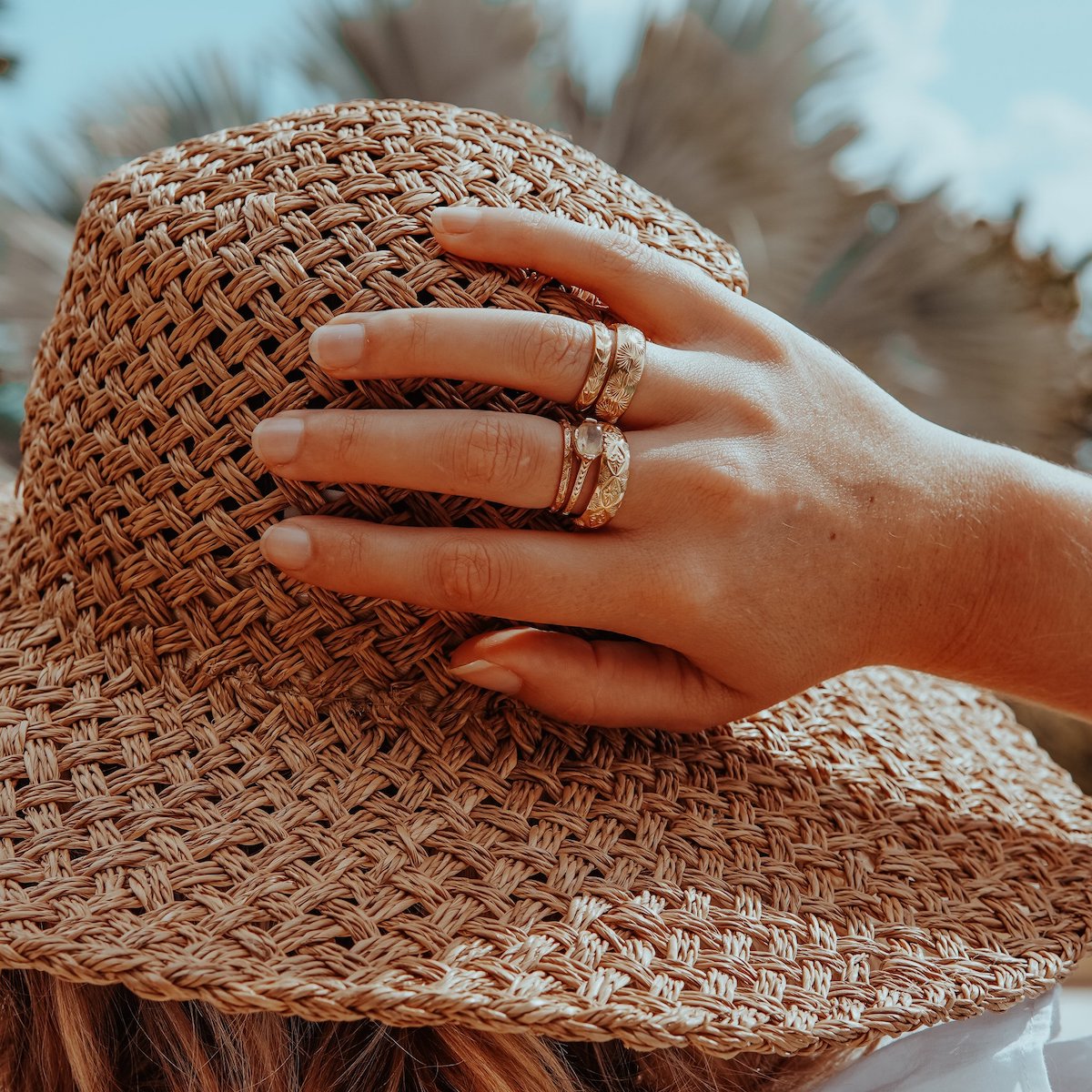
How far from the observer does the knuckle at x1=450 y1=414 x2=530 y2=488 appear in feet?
2.76

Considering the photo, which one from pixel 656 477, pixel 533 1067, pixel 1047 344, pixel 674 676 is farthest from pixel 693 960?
pixel 1047 344

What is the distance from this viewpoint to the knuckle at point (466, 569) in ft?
2.82

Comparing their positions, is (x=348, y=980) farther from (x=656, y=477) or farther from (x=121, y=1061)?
(x=656, y=477)

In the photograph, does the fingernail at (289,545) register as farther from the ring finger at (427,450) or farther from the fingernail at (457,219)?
the fingernail at (457,219)

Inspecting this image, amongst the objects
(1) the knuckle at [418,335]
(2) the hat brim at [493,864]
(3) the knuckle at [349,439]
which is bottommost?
(2) the hat brim at [493,864]

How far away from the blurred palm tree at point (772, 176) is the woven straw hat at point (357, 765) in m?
2.63

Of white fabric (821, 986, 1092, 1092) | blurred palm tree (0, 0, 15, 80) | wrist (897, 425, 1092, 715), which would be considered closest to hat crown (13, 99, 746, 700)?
wrist (897, 425, 1092, 715)

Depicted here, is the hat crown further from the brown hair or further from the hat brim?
the brown hair

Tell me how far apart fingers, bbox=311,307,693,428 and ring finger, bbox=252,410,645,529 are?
0.11 ft

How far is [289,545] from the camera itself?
2.83 feet

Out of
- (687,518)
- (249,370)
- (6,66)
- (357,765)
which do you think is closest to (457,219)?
(249,370)

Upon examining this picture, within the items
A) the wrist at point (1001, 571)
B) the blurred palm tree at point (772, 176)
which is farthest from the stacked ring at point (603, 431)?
the blurred palm tree at point (772, 176)

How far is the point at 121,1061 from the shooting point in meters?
0.87

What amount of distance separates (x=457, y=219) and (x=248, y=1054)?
0.73 m
